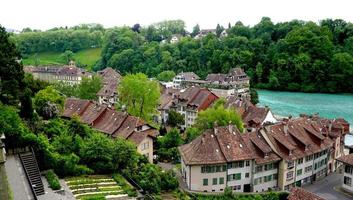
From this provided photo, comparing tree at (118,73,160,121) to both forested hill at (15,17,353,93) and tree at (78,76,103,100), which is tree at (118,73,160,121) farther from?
forested hill at (15,17,353,93)

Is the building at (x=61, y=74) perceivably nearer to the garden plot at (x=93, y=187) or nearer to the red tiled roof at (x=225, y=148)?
the red tiled roof at (x=225, y=148)

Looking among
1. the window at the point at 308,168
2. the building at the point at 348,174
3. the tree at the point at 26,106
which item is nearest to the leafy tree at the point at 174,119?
the window at the point at 308,168

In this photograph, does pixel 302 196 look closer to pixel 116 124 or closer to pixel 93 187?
pixel 93 187

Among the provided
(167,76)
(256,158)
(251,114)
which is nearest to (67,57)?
(167,76)

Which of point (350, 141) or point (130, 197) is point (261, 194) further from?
point (350, 141)

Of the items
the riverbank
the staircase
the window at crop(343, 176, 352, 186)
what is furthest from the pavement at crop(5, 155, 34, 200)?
the riverbank

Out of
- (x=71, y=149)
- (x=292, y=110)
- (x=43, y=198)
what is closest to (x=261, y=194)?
(x=71, y=149)
